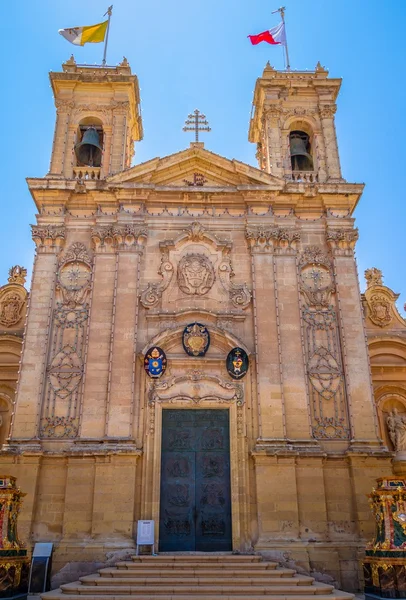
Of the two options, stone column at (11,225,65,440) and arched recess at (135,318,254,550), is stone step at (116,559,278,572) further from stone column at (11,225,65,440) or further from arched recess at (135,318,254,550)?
stone column at (11,225,65,440)

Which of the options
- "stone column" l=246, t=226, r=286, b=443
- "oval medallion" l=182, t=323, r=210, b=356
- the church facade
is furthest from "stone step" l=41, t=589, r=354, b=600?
"oval medallion" l=182, t=323, r=210, b=356

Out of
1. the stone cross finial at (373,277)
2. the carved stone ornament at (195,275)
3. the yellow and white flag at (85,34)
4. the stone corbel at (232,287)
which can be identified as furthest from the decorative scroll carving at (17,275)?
the stone cross finial at (373,277)

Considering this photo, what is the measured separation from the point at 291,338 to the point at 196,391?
3.24 m

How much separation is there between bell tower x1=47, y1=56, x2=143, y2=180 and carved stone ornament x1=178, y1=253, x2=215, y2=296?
180 inches

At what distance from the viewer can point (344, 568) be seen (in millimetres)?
13789

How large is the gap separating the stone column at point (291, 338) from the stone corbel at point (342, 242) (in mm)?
1091

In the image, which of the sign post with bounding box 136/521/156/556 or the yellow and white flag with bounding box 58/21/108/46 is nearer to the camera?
the sign post with bounding box 136/521/156/556

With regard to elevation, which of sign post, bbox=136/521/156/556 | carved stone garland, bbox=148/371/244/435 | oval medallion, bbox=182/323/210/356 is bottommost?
sign post, bbox=136/521/156/556

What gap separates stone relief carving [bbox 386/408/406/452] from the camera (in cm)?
1617

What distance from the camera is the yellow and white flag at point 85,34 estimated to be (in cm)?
2097

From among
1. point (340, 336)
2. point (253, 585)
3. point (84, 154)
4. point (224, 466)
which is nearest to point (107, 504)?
point (224, 466)

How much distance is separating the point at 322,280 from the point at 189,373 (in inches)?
207

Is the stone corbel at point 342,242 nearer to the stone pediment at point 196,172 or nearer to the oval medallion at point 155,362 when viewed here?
the stone pediment at point 196,172

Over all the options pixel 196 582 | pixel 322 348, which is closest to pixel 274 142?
pixel 322 348
